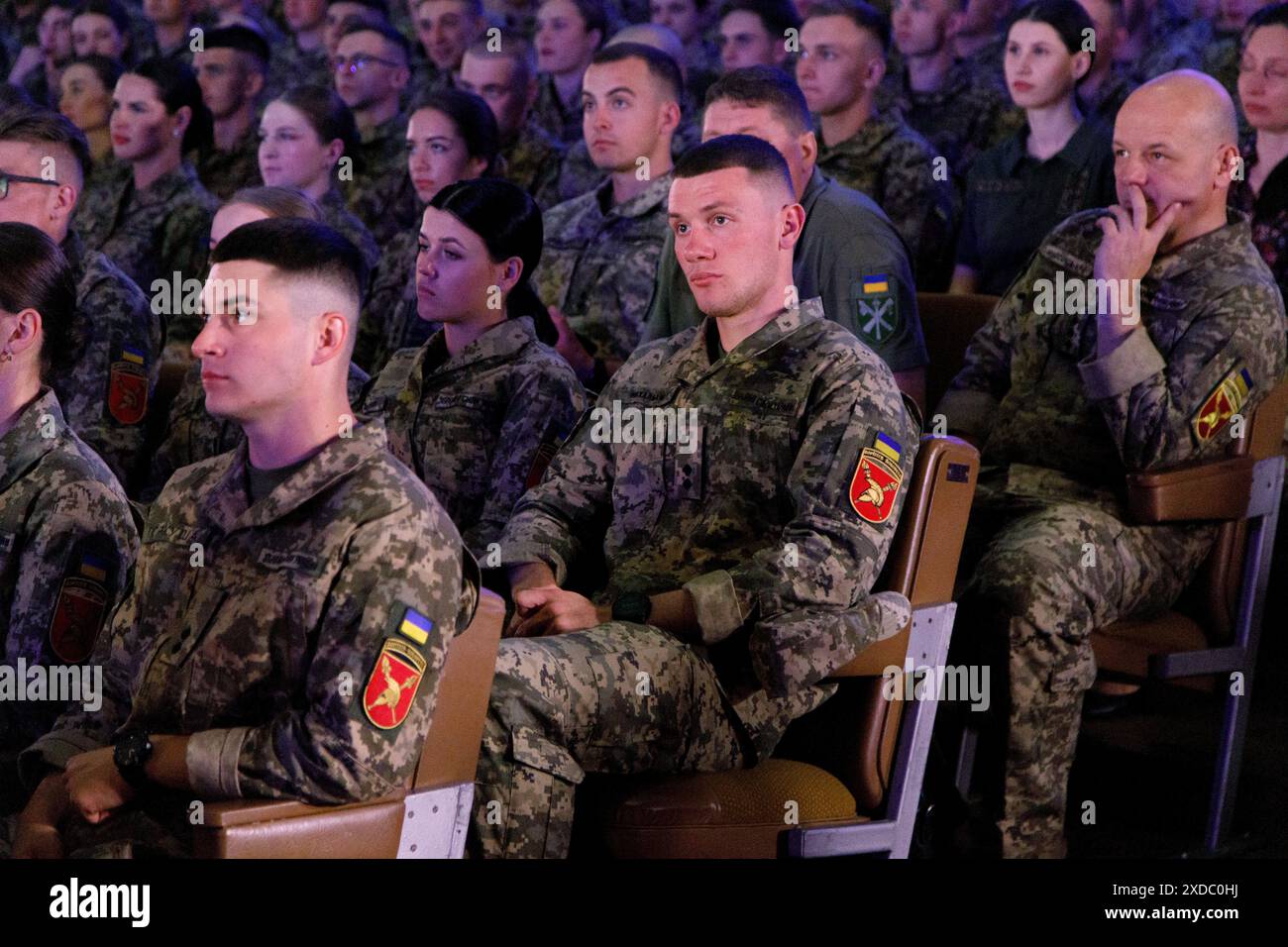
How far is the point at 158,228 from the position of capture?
525 centimetres

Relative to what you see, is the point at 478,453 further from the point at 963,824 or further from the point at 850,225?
the point at 963,824

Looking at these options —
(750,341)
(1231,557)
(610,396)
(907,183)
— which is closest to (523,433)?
(610,396)

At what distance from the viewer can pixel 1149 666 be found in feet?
10.2

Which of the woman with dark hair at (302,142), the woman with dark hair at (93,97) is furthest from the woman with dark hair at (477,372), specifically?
the woman with dark hair at (93,97)

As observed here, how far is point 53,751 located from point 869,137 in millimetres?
3116

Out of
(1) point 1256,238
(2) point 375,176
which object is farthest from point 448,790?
(2) point 375,176

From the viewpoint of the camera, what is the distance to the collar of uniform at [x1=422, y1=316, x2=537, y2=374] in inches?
136

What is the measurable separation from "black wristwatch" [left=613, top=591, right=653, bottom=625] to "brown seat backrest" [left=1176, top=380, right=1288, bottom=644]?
129 centimetres

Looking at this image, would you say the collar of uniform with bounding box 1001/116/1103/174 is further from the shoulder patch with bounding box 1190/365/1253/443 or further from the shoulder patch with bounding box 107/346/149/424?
the shoulder patch with bounding box 107/346/149/424

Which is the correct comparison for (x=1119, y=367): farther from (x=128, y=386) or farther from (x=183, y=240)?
(x=183, y=240)

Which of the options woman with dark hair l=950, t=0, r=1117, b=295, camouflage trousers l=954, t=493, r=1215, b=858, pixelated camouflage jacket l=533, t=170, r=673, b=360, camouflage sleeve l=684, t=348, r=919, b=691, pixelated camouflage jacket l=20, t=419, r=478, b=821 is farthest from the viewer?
woman with dark hair l=950, t=0, r=1117, b=295

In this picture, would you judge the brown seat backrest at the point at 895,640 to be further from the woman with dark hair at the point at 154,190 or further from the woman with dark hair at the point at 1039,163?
the woman with dark hair at the point at 154,190

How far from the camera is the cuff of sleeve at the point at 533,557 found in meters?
2.77

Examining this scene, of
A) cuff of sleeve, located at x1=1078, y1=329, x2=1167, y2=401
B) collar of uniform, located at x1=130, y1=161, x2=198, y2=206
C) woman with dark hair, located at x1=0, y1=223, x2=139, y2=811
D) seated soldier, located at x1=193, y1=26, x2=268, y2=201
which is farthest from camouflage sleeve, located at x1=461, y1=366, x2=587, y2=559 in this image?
seated soldier, located at x1=193, y1=26, x2=268, y2=201
